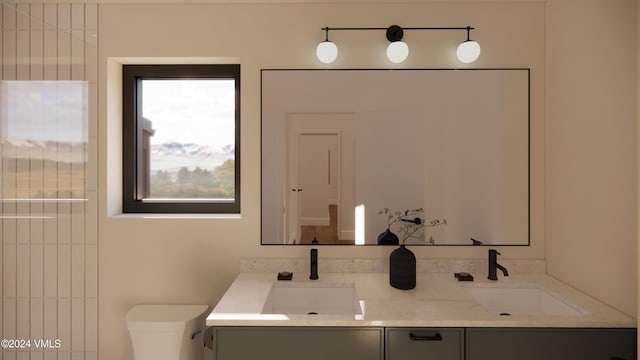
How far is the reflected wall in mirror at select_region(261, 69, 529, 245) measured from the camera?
199 centimetres

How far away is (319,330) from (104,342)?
4.67 ft

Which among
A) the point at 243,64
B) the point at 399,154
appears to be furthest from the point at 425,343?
the point at 243,64

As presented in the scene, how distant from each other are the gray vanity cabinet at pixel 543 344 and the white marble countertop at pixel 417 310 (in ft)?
0.11

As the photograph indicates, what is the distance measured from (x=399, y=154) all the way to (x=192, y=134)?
130 cm

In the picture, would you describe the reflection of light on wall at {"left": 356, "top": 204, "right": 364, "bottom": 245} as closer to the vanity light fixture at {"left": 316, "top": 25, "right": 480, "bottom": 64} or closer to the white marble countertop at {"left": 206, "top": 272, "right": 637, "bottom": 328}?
the white marble countertop at {"left": 206, "top": 272, "right": 637, "bottom": 328}

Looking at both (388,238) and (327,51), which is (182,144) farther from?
(388,238)

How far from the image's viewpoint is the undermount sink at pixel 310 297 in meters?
1.84

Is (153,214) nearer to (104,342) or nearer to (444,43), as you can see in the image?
(104,342)

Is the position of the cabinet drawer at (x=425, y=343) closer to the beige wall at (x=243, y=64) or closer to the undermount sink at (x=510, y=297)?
the undermount sink at (x=510, y=297)

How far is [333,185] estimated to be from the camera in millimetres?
2025

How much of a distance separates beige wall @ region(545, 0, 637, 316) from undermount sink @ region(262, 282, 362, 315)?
1.14m

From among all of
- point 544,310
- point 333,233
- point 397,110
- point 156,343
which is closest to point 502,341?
point 544,310

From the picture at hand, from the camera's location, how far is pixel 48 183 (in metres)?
1.61

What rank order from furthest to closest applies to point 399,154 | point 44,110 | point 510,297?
1. point 399,154
2. point 510,297
3. point 44,110
